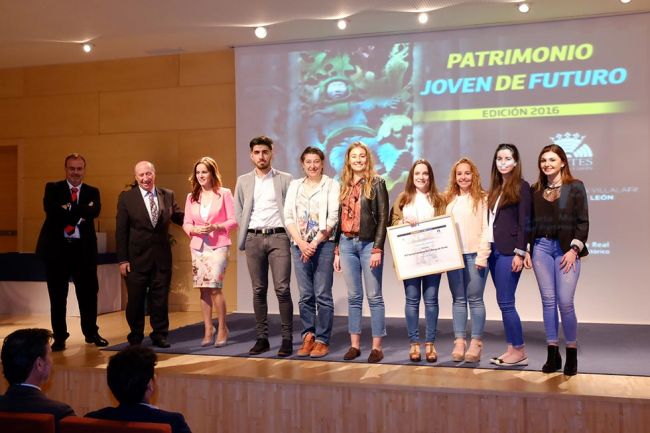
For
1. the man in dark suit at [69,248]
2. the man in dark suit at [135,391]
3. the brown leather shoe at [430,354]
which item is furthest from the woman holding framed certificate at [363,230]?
the man in dark suit at [135,391]

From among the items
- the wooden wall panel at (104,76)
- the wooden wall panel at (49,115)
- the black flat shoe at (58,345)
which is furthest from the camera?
the wooden wall panel at (49,115)

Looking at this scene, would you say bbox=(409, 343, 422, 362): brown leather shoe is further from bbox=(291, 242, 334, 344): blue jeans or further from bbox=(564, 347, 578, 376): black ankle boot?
bbox=(564, 347, 578, 376): black ankle boot

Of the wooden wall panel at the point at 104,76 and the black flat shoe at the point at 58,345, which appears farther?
the wooden wall panel at the point at 104,76

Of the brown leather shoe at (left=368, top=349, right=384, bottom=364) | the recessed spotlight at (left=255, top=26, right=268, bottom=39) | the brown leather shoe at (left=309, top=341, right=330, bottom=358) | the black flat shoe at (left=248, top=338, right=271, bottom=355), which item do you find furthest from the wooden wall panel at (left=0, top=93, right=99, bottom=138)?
the brown leather shoe at (left=368, top=349, right=384, bottom=364)

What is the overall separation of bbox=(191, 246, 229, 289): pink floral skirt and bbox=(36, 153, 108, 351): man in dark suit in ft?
2.83

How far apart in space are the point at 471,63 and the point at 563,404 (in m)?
3.89

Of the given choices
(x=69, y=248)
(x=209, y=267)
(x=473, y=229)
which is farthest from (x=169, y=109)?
(x=473, y=229)

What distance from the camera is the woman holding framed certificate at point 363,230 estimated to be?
4.38m

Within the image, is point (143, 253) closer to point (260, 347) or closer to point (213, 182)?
point (213, 182)

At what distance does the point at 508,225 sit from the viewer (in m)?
4.11

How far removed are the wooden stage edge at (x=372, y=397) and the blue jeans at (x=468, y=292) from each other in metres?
0.32

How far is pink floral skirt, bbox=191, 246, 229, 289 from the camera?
4.94 meters

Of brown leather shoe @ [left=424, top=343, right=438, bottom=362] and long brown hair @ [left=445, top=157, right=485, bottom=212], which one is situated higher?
long brown hair @ [left=445, top=157, right=485, bottom=212]

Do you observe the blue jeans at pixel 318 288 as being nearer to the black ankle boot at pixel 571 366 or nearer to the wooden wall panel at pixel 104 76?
the black ankle boot at pixel 571 366
